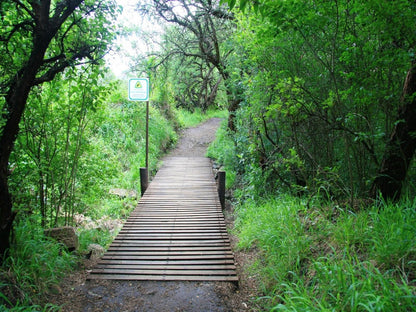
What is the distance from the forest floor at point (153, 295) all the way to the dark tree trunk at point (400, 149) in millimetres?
1914

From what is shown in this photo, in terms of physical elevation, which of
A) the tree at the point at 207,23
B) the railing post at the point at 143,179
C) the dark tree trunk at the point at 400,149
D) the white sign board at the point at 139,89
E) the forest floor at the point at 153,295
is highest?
the tree at the point at 207,23

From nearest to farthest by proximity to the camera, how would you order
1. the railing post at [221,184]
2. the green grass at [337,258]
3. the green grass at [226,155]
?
the green grass at [337,258], the railing post at [221,184], the green grass at [226,155]

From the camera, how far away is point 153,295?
128 inches

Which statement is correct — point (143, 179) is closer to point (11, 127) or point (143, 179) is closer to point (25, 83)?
point (11, 127)

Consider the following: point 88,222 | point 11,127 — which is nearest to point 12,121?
point 11,127

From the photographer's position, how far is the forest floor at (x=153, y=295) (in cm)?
304

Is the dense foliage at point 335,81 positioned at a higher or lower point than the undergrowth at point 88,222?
higher

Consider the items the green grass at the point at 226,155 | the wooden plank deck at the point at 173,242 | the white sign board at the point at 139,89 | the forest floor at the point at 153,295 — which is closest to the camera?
the forest floor at the point at 153,295

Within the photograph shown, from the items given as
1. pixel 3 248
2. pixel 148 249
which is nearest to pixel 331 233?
pixel 148 249

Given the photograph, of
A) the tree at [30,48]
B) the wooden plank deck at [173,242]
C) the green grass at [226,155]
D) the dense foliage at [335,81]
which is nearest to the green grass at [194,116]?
the green grass at [226,155]

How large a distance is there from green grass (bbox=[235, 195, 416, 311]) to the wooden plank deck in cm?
56

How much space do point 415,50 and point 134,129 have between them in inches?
390

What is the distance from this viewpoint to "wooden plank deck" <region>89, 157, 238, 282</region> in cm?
369

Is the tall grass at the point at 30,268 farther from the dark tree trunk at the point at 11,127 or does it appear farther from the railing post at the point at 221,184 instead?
the railing post at the point at 221,184
